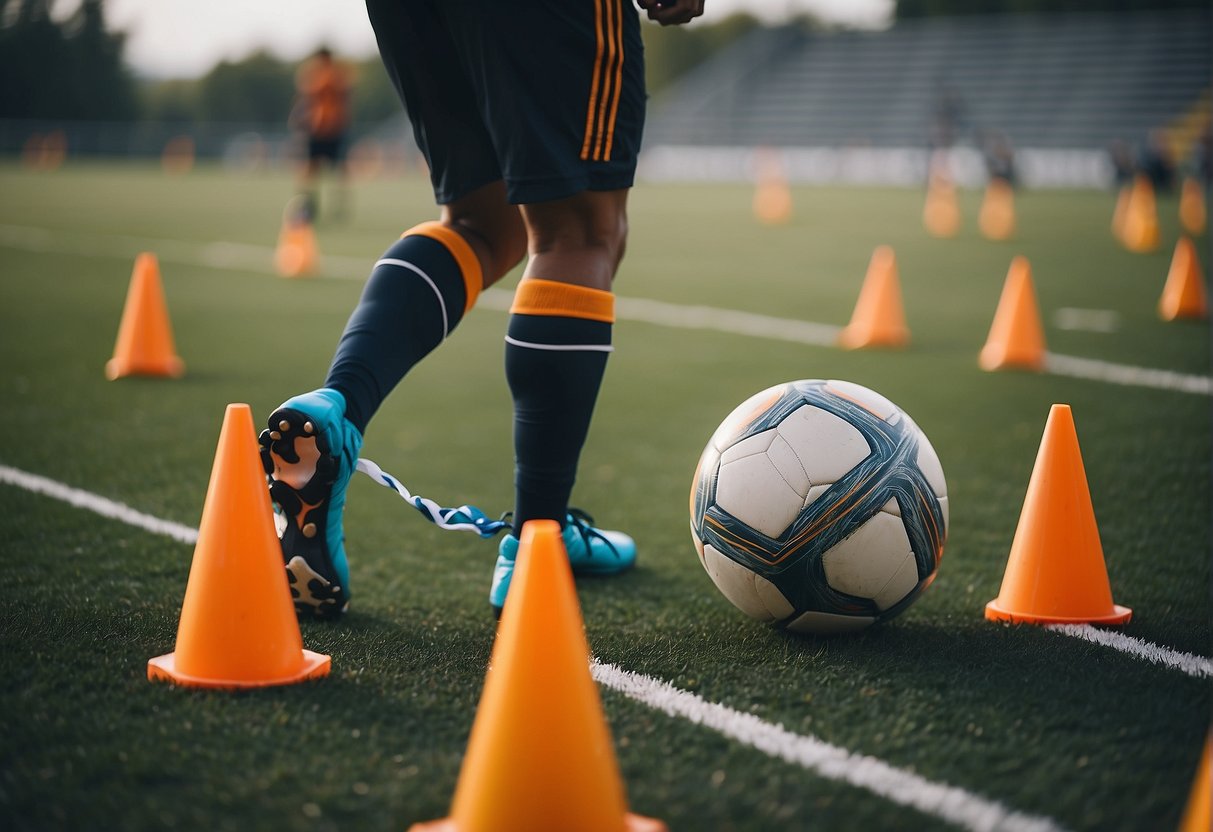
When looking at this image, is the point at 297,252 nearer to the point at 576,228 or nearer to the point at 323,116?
the point at 323,116

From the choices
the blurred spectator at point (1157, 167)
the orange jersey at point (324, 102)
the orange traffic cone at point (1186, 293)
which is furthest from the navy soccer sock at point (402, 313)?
the blurred spectator at point (1157, 167)

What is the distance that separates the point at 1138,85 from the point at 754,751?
45534mm

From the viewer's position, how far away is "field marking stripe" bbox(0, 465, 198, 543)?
126 inches

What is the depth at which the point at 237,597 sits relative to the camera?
207cm

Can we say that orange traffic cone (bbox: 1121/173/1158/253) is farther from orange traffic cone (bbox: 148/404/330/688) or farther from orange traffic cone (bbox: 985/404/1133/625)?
orange traffic cone (bbox: 148/404/330/688)


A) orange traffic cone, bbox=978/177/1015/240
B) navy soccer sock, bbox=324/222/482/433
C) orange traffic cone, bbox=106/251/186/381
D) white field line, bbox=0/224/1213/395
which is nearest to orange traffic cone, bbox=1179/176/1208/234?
orange traffic cone, bbox=978/177/1015/240

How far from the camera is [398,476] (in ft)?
13.2

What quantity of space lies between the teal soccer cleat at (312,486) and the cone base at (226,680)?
0.29 meters

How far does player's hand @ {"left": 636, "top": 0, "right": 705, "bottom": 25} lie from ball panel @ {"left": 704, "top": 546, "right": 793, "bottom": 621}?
1.15 metres

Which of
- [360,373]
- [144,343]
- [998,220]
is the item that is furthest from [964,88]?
[360,373]

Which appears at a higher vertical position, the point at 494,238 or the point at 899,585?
the point at 494,238

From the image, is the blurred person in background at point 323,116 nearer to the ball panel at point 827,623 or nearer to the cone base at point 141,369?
the cone base at point 141,369

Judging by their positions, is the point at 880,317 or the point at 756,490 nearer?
the point at 756,490

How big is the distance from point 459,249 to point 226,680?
1.15 m
